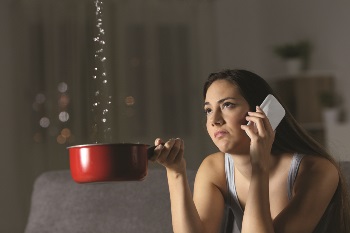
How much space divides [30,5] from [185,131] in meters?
1.77

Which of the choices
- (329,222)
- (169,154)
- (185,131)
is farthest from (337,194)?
(185,131)

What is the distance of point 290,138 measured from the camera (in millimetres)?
1755

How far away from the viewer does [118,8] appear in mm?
5602

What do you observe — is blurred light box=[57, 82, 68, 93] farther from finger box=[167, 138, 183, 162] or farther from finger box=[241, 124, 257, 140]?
finger box=[241, 124, 257, 140]

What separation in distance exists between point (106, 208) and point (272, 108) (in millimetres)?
812

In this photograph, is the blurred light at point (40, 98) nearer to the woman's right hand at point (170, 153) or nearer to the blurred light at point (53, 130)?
the blurred light at point (53, 130)

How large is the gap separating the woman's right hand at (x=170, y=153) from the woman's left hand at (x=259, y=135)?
0.17 m

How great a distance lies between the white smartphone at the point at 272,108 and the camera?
147 cm

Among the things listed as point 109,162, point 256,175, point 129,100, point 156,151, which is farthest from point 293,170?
point 129,100

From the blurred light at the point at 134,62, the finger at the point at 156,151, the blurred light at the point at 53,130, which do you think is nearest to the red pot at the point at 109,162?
the finger at the point at 156,151

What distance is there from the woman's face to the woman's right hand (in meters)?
0.11

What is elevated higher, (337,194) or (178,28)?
(178,28)

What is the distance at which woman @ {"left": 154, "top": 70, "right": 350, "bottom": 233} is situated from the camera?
1512 mm

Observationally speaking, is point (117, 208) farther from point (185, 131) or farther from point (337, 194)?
point (185, 131)
